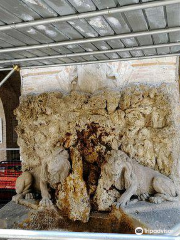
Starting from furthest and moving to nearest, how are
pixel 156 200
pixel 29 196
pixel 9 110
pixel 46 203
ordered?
1. pixel 9 110
2. pixel 29 196
3. pixel 46 203
4. pixel 156 200

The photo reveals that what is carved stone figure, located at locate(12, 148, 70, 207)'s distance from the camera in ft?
13.9

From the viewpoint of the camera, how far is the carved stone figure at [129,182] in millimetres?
3918

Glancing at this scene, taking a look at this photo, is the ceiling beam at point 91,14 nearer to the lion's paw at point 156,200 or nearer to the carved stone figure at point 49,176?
the carved stone figure at point 49,176

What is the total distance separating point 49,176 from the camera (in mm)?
4305

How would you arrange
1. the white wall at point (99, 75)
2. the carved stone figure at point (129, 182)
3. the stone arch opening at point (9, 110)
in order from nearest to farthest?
the carved stone figure at point (129, 182) < the white wall at point (99, 75) < the stone arch opening at point (9, 110)

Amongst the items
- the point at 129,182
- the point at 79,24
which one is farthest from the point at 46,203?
the point at 79,24

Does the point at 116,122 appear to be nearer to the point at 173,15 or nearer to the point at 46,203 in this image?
the point at 46,203

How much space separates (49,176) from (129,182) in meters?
1.32

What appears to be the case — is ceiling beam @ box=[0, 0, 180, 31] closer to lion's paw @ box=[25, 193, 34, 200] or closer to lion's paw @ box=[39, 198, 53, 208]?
lion's paw @ box=[39, 198, 53, 208]

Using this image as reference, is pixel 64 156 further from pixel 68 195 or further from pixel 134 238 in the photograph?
pixel 134 238

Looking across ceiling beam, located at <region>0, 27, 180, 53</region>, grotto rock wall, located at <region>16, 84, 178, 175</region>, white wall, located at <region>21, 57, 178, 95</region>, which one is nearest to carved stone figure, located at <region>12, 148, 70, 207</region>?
grotto rock wall, located at <region>16, 84, 178, 175</region>

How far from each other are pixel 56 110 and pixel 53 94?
0.29 m

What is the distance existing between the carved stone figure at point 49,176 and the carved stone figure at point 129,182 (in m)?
0.65

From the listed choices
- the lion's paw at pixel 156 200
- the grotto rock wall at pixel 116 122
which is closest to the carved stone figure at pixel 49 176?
the grotto rock wall at pixel 116 122
